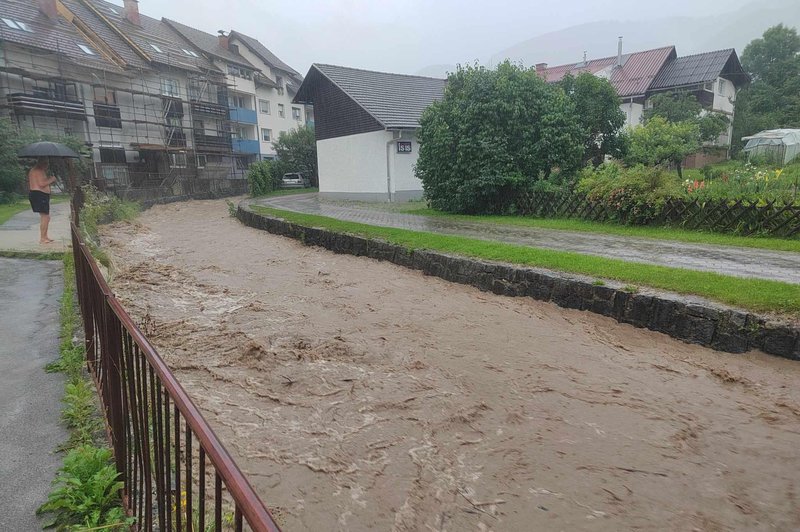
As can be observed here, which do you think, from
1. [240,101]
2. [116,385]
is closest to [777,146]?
[116,385]

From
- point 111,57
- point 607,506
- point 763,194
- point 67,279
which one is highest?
point 111,57

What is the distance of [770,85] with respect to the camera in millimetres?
38406

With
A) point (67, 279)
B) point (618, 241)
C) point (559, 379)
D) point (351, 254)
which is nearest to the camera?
point (559, 379)

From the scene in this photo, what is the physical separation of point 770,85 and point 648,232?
125 feet

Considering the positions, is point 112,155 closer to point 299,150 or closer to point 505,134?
point 299,150


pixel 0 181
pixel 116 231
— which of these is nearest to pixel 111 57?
pixel 0 181

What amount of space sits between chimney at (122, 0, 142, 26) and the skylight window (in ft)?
35.2

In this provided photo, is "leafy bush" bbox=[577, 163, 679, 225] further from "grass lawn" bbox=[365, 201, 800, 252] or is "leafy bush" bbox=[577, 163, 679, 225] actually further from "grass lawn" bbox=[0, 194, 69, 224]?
"grass lawn" bbox=[0, 194, 69, 224]

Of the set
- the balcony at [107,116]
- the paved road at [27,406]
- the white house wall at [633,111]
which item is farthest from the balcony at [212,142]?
the paved road at [27,406]

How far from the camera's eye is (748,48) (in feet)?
146

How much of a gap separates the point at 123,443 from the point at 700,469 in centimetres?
397

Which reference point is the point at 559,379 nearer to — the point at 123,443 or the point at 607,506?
the point at 607,506

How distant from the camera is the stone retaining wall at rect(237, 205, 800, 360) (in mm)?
5254

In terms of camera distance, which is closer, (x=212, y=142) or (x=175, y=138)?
(x=175, y=138)
